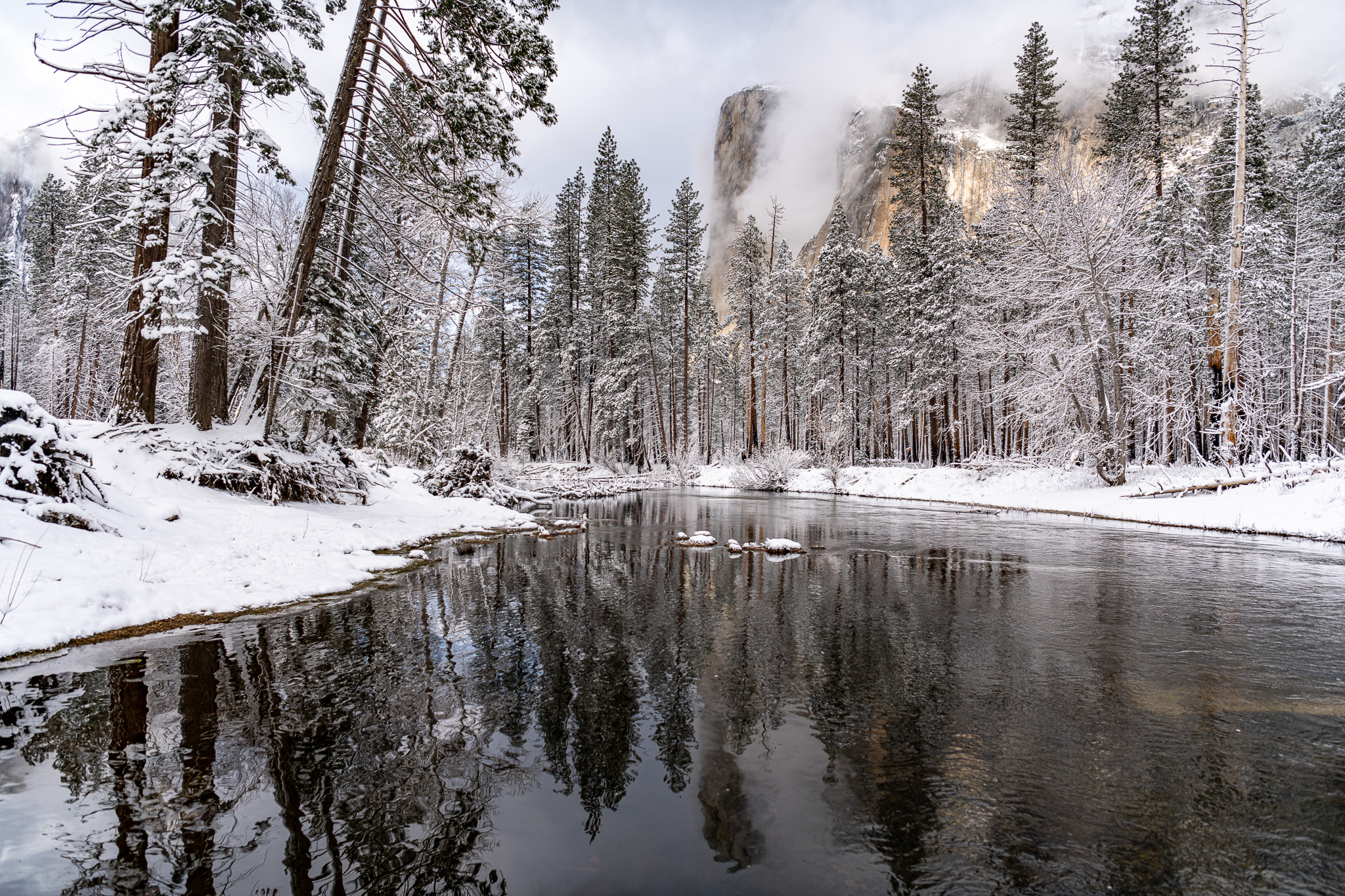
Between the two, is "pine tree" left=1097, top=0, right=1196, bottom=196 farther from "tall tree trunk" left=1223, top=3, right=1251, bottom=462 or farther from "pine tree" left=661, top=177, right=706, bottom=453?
"pine tree" left=661, top=177, right=706, bottom=453

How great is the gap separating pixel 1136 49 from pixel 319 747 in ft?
121

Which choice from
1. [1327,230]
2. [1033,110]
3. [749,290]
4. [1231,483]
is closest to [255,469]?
[1231,483]

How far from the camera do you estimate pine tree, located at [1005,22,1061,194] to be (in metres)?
29.3

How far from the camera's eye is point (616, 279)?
121ft

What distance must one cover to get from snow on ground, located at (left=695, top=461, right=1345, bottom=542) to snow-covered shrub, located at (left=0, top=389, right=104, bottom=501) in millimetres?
21682

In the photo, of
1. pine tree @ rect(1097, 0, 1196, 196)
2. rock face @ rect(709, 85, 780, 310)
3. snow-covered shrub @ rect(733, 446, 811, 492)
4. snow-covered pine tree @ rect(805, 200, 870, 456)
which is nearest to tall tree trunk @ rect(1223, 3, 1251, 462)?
pine tree @ rect(1097, 0, 1196, 196)

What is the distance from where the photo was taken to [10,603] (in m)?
5.04

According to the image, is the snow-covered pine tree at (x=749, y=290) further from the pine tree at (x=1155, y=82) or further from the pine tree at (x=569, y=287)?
the pine tree at (x=1155, y=82)

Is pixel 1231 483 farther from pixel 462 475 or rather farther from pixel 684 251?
pixel 684 251

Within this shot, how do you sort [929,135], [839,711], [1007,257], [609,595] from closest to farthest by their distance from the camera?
1. [839,711]
2. [609,595]
3. [1007,257]
4. [929,135]

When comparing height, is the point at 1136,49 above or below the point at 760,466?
above

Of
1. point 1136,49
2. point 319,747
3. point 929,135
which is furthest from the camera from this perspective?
point 929,135

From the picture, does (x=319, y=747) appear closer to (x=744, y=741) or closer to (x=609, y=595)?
(x=744, y=741)

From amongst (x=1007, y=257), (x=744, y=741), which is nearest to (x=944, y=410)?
(x=1007, y=257)
